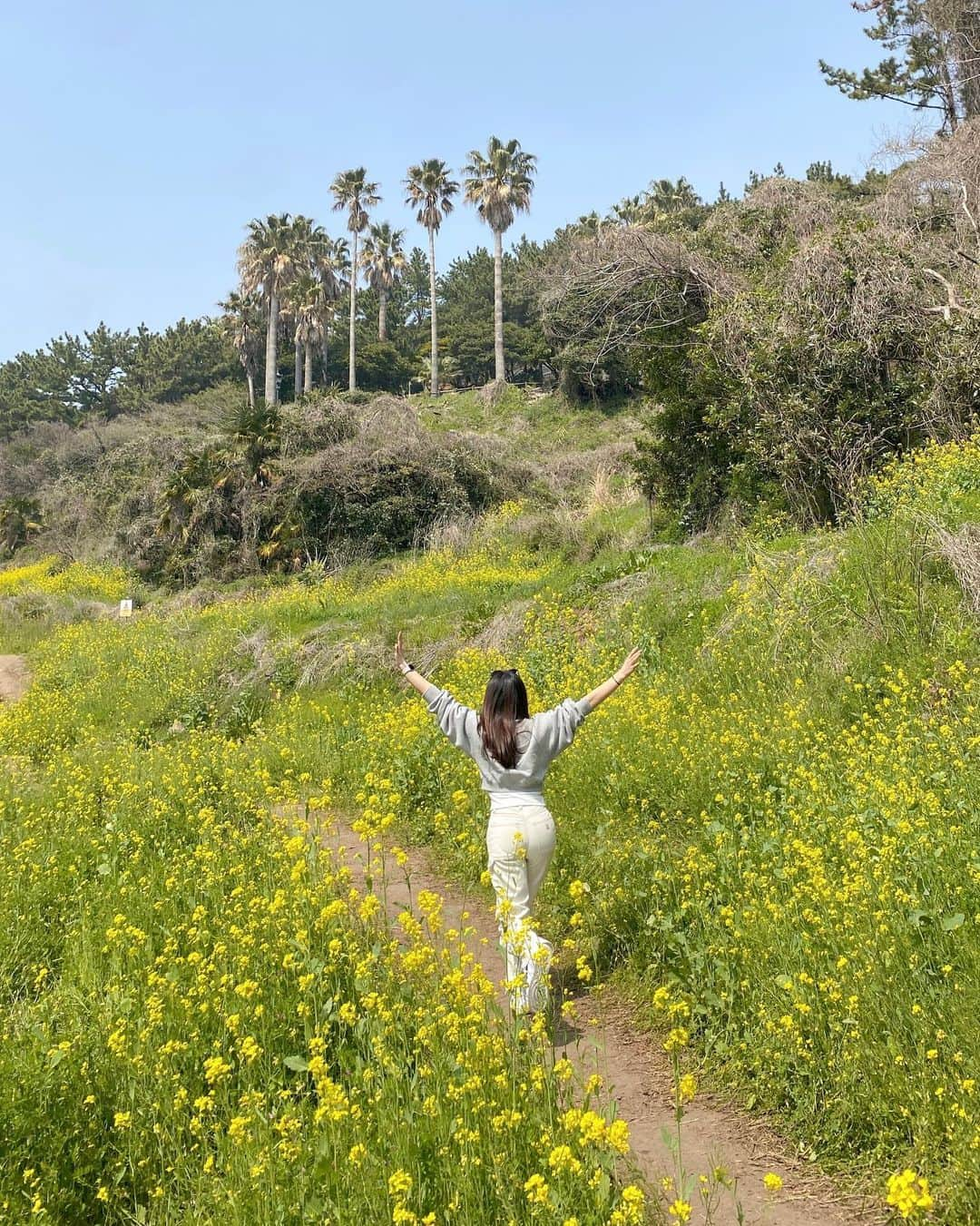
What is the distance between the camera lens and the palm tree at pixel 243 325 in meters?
46.8

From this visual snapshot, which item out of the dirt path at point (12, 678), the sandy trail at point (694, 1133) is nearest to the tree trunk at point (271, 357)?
the dirt path at point (12, 678)

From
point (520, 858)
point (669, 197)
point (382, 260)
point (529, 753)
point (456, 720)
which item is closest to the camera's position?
point (520, 858)

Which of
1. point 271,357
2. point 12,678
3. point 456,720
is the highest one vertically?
point 271,357

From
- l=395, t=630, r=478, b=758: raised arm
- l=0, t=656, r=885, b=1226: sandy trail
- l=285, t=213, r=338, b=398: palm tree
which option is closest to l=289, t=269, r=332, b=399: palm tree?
l=285, t=213, r=338, b=398: palm tree

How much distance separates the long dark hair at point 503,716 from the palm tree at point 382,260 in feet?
175

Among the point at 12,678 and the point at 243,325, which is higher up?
the point at 243,325

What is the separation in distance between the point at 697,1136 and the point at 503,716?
1859mm

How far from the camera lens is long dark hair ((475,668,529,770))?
3.94 m

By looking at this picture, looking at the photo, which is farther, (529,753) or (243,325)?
(243,325)

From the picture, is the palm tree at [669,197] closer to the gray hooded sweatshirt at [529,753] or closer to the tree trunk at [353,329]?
the tree trunk at [353,329]

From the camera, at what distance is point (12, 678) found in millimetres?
16297

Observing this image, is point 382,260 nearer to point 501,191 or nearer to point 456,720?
point 501,191

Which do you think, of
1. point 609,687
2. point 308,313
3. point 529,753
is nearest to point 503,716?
point 529,753

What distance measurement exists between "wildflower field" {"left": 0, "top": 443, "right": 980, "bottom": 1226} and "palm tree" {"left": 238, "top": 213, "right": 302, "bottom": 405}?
117ft
